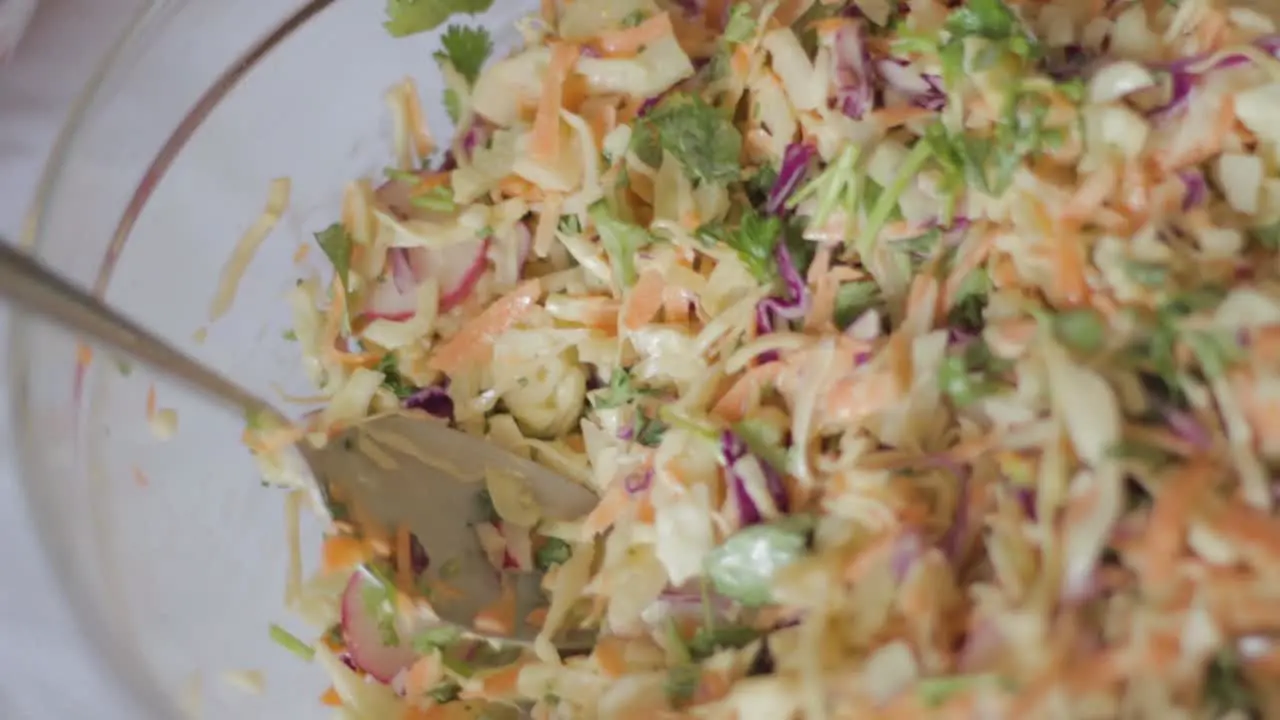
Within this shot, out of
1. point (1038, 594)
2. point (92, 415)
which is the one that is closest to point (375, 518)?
point (92, 415)

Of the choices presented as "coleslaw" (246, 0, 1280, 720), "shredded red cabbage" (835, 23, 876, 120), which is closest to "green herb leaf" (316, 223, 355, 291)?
"coleslaw" (246, 0, 1280, 720)

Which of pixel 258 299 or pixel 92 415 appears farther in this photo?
pixel 258 299

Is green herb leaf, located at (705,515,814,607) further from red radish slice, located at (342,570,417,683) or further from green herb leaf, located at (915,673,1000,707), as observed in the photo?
red radish slice, located at (342,570,417,683)

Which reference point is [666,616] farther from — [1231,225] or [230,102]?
[230,102]

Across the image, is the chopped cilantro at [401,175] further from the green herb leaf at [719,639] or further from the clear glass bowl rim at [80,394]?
the green herb leaf at [719,639]

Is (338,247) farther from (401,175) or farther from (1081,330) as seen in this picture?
(1081,330)
